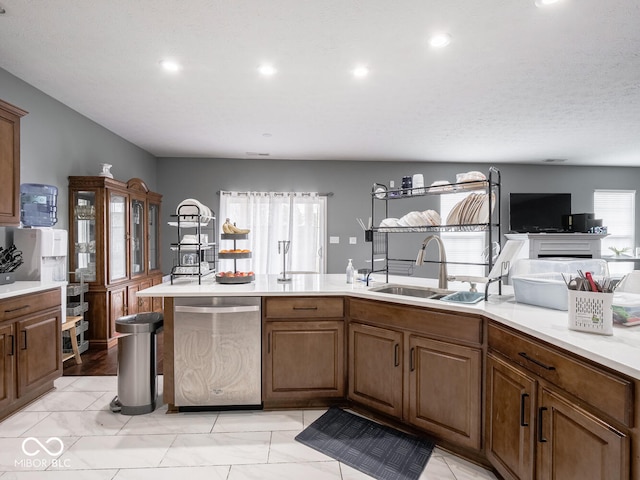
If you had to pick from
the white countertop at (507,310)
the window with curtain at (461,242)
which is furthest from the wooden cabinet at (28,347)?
the window with curtain at (461,242)

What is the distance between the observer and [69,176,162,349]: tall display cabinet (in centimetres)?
370

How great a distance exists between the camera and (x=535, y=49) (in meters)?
2.47

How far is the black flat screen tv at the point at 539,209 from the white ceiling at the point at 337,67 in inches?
54.7

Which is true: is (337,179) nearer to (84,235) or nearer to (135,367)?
(84,235)

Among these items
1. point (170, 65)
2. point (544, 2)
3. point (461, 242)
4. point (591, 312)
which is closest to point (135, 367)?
point (170, 65)

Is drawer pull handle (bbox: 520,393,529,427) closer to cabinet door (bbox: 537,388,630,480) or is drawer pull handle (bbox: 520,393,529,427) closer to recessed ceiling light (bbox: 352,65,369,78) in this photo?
cabinet door (bbox: 537,388,630,480)

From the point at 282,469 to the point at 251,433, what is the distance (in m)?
0.41

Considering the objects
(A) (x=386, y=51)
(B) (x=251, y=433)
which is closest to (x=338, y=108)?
(A) (x=386, y=51)

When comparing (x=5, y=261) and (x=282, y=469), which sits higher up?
(x=5, y=261)

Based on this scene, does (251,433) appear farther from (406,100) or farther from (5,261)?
(406,100)

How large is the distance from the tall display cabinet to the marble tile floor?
4.40 feet

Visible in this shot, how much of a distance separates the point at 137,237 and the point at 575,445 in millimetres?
4713

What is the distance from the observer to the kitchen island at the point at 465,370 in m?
1.15

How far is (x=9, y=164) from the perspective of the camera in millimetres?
2512
